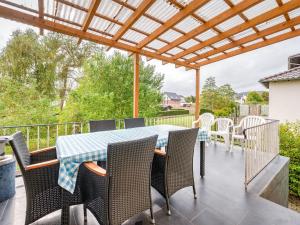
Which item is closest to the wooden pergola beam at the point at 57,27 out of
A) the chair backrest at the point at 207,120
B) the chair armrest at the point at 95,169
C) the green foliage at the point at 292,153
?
the chair backrest at the point at 207,120

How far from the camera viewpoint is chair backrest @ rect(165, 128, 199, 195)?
1.98m

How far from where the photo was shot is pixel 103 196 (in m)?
1.49

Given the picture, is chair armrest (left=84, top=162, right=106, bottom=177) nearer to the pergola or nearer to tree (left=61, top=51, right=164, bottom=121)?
the pergola

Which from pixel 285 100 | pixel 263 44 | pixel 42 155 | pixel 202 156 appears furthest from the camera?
pixel 285 100

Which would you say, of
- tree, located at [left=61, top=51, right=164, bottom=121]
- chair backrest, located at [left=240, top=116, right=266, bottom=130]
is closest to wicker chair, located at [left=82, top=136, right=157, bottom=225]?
chair backrest, located at [left=240, top=116, right=266, bottom=130]

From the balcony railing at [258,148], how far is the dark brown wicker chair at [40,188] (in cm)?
248

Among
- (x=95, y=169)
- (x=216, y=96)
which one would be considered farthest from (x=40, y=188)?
(x=216, y=96)

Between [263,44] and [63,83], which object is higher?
[263,44]

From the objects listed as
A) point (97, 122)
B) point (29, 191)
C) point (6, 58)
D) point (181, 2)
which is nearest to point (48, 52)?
point (6, 58)

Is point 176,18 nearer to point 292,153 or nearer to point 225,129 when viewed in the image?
point 225,129

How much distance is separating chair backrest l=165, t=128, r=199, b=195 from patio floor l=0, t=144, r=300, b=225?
28 centimetres

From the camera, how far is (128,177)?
1548 mm

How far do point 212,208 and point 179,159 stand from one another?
0.77m

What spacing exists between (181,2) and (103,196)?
325 centimetres
